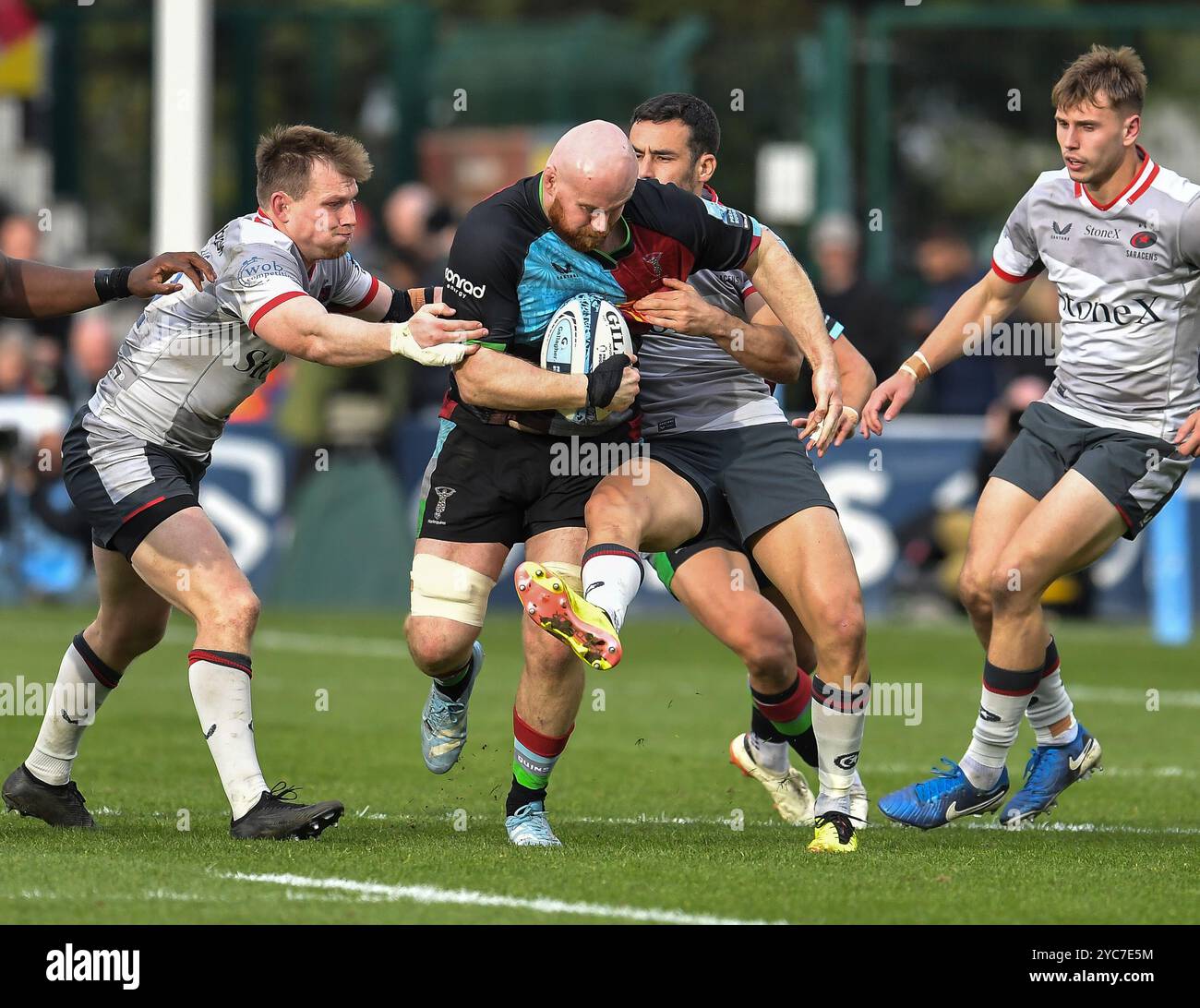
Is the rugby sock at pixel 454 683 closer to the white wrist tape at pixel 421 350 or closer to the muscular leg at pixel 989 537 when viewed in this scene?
the white wrist tape at pixel 421 350

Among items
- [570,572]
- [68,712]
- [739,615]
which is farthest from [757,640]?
[68,712]

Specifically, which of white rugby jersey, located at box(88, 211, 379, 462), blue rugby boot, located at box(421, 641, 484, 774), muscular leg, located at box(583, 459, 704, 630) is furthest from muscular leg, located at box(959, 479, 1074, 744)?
white rugby jersey, located at box(88, 211, 379, 462)

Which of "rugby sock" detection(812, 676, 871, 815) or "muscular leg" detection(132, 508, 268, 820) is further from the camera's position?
"rugby sock" detection(812, 676, 871, 815)

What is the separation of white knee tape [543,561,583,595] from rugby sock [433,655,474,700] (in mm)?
766

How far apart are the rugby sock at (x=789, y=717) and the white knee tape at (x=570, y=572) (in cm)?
124

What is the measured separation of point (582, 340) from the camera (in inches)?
288

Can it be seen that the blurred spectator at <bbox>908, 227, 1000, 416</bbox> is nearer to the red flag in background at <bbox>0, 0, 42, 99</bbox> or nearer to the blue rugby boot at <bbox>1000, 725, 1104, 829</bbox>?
the blue rugby boot at <bbox>1000, 725, 1104, 829</bbox>

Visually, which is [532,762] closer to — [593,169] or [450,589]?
[450,589]

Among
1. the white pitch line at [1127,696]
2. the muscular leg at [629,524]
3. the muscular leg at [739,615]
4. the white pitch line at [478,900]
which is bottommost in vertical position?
the white pitch line at [1127,696]

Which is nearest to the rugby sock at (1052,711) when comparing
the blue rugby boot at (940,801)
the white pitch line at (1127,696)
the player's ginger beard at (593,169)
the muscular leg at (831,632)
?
the blue rugby boot at (940,801)

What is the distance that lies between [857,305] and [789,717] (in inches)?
334

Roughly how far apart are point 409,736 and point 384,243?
11328 millimetres

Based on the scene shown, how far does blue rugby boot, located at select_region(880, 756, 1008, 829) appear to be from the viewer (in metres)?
7.99

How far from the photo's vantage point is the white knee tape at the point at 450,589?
7691mm
